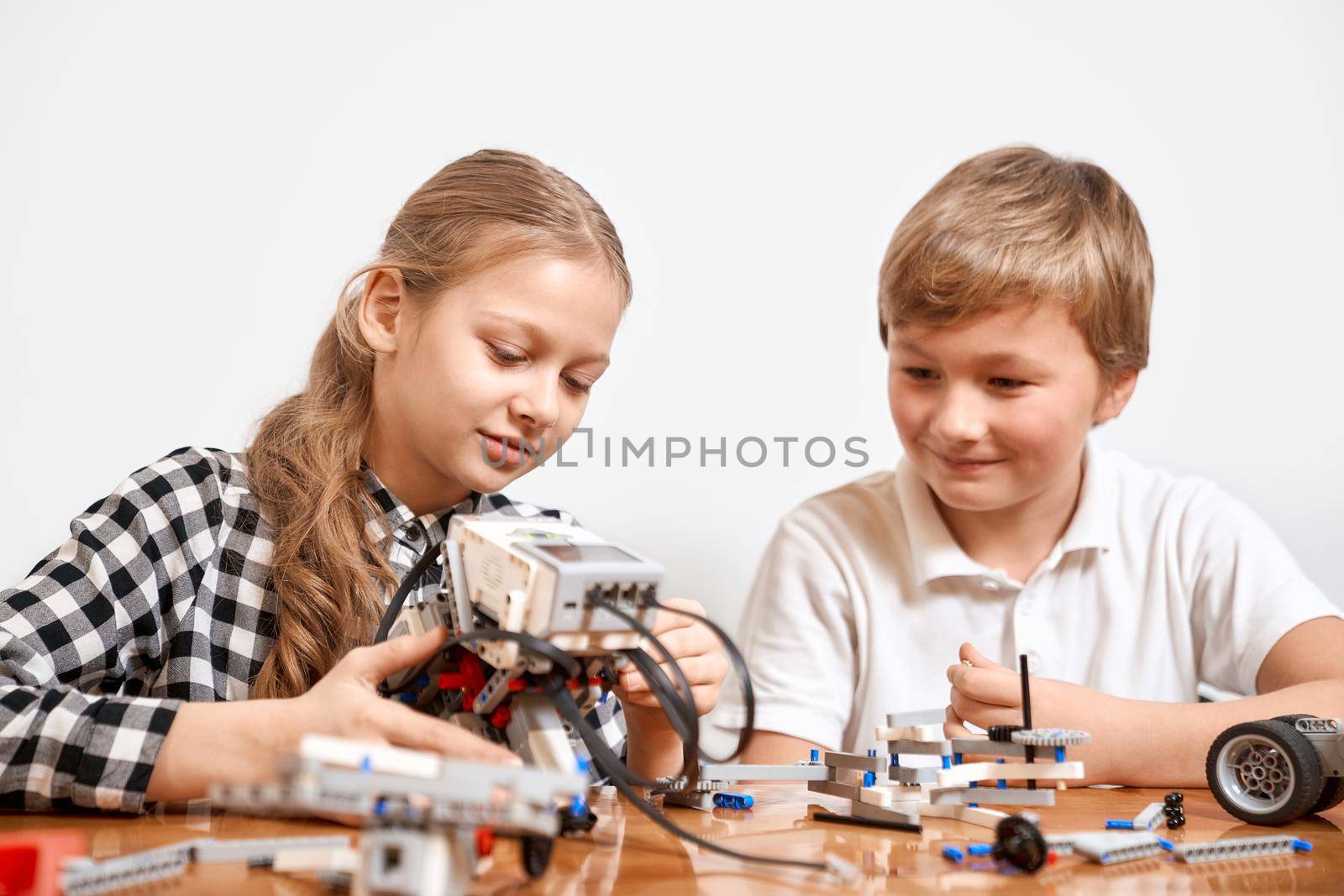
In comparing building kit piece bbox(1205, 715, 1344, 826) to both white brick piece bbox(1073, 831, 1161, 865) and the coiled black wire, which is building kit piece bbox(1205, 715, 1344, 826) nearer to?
white brick piece bbox(1073, 831, 1161, 865)

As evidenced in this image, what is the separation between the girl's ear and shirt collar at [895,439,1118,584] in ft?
2.39

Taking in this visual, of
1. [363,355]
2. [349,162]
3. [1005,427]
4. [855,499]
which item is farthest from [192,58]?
[1005,427]

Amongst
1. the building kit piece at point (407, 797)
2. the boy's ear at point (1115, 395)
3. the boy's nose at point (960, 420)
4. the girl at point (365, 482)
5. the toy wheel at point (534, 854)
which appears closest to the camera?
the building kit piece at point (407, 797)

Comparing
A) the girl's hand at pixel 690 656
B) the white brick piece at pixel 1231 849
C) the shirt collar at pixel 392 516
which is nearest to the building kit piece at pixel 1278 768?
the white brick piece at pixel 1231 849

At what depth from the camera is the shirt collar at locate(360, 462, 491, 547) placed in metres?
1.15

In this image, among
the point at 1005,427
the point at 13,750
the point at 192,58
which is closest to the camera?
the point at 13,750

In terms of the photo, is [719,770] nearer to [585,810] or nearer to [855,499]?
[585,810]

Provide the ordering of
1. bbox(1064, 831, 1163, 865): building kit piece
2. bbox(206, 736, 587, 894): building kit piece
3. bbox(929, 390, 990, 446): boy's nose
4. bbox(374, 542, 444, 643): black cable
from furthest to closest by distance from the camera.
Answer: bbox(929, 390, 990, 446): boy's nose, bbox(374, 542, 444, 643): black cable, bbox(1064, 831, 1163, 865): building kit piece, bbox(206, 736, 587, 894): building kit piece

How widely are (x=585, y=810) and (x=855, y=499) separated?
873mm

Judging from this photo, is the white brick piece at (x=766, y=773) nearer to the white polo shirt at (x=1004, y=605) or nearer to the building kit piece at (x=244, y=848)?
the building kit piece at (x=244, y=848)

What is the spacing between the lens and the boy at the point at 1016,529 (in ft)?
4.34

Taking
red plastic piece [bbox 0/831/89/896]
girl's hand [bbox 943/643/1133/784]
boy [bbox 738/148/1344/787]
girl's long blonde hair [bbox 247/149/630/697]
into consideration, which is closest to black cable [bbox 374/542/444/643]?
girl's long blonde hair [bbox 247/149/630/697]

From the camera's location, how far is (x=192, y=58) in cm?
165

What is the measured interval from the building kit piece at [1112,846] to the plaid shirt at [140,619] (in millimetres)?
601
